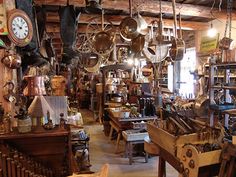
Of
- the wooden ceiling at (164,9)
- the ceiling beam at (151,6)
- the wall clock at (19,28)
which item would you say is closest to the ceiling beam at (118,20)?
the wooden ceiling at (164,9)

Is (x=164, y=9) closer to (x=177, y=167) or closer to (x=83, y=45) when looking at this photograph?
(x=83, y=45)

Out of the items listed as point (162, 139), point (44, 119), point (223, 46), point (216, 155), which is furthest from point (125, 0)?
point (216, 155)

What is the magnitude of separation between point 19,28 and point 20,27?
0.02 metres

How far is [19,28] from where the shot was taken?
2811 mm

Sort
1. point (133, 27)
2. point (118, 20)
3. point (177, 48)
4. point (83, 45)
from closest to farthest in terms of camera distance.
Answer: point (177, 48) → point (133, 27) → point (118, 20) → point (83, 45)

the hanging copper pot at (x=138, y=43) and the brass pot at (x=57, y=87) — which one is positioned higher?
the hanging copper pot at (x=138, y=43)

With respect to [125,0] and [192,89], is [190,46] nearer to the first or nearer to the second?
[192,89]

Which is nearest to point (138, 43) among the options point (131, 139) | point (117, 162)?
point (131, 139)

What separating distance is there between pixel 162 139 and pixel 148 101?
293cm

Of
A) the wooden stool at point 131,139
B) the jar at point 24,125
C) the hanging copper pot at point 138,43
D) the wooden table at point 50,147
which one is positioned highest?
the hanging copper pot at point 138,43

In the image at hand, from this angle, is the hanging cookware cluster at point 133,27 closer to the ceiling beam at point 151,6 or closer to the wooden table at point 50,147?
the ceiling beam at point 151,6

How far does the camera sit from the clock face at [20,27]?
A: 2.76m

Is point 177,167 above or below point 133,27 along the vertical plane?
below

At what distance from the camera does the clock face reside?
2.76m
